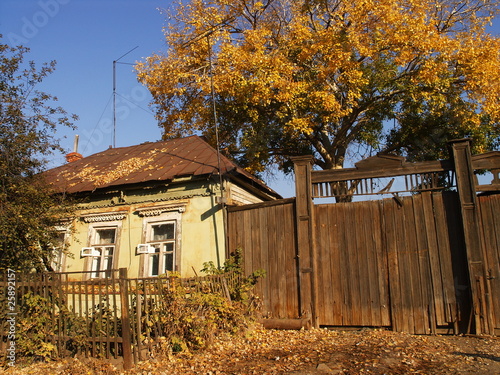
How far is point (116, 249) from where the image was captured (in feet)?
35.2

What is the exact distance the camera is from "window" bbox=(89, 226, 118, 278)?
10.9 meters

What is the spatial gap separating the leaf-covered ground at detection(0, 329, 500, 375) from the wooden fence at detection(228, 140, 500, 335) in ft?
1.71

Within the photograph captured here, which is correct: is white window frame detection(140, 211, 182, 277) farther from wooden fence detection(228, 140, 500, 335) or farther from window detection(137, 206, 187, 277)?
wooden fence detection(228, 140, 500, 335)

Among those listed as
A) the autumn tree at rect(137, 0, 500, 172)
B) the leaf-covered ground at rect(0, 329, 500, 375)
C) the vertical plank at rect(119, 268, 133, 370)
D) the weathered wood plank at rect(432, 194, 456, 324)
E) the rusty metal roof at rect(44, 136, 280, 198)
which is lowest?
the leaf-covered ground at rect(0, 329, 500, 375)

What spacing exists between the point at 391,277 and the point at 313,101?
25.3 ft

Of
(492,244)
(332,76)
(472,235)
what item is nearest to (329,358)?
(472,235)

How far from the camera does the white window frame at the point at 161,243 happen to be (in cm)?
993

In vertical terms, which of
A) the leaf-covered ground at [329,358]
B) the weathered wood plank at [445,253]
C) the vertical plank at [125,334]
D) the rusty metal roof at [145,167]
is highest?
the rusty metal roof at [145,167]

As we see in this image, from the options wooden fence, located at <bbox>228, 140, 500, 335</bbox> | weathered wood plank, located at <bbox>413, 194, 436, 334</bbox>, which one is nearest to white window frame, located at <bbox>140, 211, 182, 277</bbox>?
wooden fence, located at <bbox>228, 140, 500, 335</bbox>

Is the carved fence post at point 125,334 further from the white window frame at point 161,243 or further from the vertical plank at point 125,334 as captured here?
the white window frame at point 161,243

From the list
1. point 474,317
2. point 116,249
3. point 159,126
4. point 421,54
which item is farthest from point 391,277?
point 159,126

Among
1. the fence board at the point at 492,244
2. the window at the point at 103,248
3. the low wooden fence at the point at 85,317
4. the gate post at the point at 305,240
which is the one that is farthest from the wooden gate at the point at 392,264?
the window at the point at 103,248

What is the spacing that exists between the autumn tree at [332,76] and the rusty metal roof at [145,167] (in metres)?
2.87

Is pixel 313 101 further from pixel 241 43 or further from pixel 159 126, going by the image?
pixel 159 126
